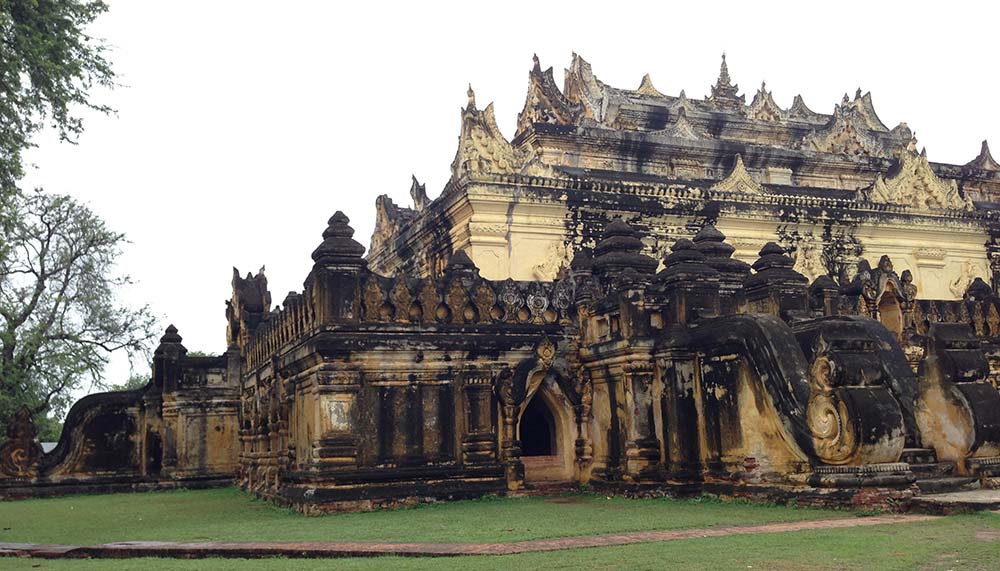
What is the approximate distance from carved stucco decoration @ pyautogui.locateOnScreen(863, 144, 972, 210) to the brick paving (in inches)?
857

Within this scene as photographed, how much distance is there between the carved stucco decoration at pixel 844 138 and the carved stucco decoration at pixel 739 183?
18.4 feet

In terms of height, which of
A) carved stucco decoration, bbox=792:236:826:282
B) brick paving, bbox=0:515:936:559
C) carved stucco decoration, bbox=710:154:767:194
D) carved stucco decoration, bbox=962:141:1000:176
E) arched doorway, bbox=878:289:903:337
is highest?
carved stucco decoration, bbox=962:141:1000:176

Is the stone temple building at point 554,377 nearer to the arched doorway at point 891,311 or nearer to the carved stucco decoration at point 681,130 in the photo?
the arched doorway at point 891,311

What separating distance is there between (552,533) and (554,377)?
6370 mm

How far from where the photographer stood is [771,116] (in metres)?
35.6

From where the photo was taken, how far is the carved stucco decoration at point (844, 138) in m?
34.6

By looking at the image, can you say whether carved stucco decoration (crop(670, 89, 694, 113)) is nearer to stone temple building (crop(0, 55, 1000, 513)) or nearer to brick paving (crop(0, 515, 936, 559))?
stone temple building (crop(0, 55, 1000, 513))

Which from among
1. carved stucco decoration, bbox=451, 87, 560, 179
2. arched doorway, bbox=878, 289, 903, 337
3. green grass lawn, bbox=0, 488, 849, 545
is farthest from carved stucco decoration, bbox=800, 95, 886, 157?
green grass lawn, bbox=0, 488, 849, 545

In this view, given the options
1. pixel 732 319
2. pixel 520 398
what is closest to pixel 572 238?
pixel 520 398

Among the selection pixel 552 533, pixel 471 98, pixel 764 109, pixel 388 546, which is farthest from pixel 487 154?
pixel 388 546

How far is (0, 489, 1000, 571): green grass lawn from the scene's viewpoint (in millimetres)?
8859

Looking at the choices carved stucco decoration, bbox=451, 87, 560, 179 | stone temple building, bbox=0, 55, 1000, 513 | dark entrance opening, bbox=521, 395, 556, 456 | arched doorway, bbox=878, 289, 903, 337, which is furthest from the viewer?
carved stucco decoration, bbox=451, 87, 560, 179

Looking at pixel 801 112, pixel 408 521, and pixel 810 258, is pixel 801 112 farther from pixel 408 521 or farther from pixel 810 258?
pixel 408 521

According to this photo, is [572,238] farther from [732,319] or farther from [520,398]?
[732,319]
